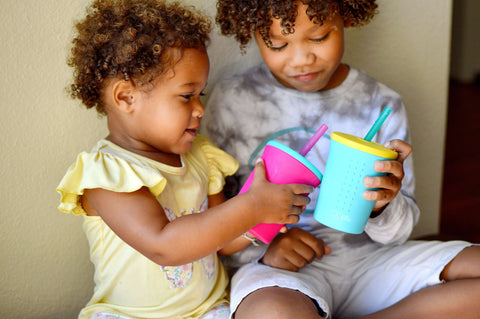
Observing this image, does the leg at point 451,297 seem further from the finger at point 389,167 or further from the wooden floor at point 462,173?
the wooden floor at point 462,173

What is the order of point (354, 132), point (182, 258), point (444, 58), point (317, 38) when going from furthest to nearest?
1. point (444, 58)
2. point (354, 132)
3. point (317, 38)
4. point (182, 258)

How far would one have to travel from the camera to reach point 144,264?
1155 millimetres

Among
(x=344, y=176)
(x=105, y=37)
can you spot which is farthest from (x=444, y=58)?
(x=105, y=37)

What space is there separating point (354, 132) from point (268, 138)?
0.23m

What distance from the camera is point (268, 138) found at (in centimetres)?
141

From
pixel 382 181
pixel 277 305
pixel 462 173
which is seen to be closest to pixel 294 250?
pixel 277 305

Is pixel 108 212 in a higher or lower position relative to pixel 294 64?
lower

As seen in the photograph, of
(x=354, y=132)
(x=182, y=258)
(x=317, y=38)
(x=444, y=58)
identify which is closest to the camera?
(x=182, y=258)

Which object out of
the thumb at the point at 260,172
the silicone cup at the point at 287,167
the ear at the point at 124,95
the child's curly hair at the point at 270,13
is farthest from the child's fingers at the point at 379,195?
the ear at the point at 124,95

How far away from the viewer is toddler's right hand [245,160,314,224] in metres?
1.02

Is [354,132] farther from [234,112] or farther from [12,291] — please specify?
[12,291]

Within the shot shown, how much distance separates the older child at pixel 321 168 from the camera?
1144 mm

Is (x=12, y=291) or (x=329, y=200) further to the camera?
(x=12, y=291)

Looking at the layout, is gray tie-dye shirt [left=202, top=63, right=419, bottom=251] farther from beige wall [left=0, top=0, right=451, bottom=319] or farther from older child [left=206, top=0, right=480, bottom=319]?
beige wall [left=0, top=0, right=451, bottom=319]
